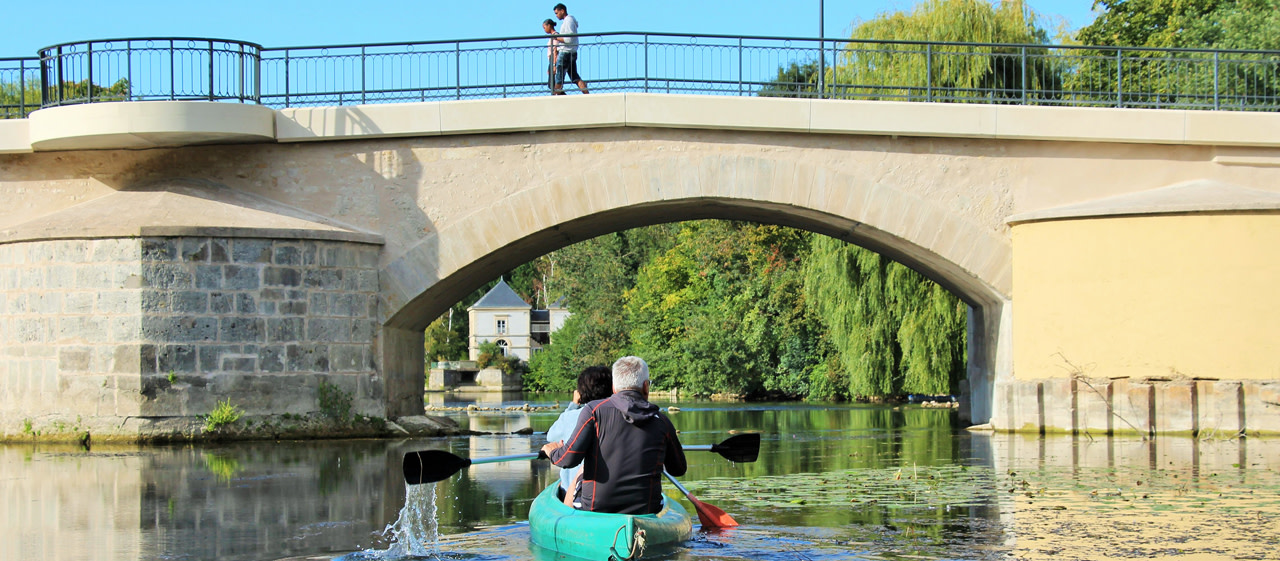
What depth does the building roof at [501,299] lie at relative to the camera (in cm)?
8025

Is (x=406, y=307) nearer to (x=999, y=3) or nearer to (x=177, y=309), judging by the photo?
(x=177, y=309)

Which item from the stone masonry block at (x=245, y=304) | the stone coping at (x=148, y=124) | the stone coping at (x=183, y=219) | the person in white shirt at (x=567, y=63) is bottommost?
the stone masonry block at (x=245, y=304)

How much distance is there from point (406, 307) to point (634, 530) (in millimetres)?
10874

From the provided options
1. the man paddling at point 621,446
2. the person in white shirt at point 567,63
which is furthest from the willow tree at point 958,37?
the man paddling at point 621,446

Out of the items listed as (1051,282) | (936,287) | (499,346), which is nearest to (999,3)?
(936,287)

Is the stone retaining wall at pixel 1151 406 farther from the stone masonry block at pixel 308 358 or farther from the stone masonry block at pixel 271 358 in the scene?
the stone masonry block at pixel 271 358

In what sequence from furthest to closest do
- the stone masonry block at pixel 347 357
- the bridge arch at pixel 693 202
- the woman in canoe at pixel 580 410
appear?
the bridge arch at pixel 693 202, the stone masonry block at pixel 347 357, the woman in canoe at pixel 580 410

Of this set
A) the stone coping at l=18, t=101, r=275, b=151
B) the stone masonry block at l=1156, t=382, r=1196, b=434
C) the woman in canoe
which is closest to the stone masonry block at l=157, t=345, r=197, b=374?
the stone coping at l=18, t=101, r=275, b=151

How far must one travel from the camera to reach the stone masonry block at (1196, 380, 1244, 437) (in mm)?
15039

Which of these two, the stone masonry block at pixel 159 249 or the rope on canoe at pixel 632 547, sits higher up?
the stone masonry block at pixel 159 249

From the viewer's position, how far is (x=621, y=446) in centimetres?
651

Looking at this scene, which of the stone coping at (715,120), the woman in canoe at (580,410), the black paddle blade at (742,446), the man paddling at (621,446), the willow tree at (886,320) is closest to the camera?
the man paddling at (621,446)

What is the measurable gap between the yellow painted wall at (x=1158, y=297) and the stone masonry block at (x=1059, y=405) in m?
0.27

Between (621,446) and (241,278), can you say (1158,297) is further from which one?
(621,446)
